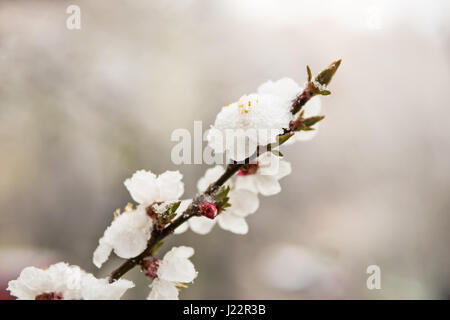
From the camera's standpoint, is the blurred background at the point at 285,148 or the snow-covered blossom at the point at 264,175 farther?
the blurred background at the point at 285,148

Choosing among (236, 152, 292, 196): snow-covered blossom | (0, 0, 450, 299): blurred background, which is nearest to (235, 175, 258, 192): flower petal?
(236, 152, 292, 196): snow-covered blossom

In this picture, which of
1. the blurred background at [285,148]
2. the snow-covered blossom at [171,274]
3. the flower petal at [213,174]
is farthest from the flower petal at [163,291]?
the blurred background at [285,148]

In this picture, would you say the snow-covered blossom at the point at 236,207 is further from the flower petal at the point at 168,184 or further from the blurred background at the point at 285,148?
the blurred background at the point at 285,148

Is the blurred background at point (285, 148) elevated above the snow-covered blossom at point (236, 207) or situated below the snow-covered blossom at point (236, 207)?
above

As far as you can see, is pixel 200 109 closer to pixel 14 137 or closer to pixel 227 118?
pixel 14 137

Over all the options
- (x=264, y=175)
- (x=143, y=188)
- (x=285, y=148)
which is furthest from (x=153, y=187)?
(x=285, y=148)

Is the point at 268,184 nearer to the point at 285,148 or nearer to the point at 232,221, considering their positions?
the point at 232,221
